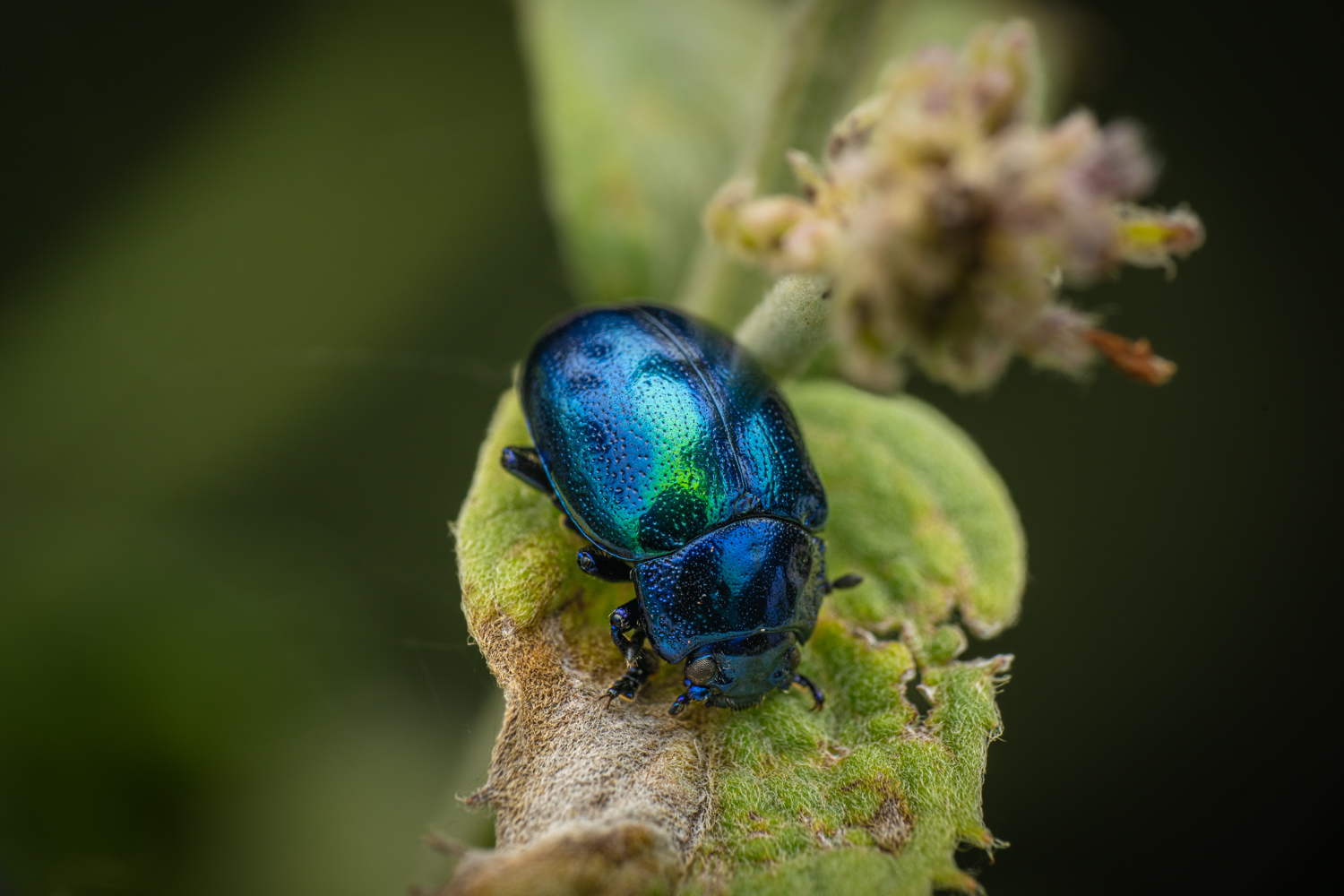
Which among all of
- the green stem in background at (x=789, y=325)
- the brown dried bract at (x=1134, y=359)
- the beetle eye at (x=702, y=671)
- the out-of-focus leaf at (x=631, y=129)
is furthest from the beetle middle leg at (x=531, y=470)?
the brown dried bract at (x=1134, y=359)

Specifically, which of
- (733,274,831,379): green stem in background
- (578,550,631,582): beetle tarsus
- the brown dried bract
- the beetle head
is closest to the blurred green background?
(578,550,631,582): beetle tarsus

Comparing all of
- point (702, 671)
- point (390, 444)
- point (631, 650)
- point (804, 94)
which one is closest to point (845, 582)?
point (702, 671)

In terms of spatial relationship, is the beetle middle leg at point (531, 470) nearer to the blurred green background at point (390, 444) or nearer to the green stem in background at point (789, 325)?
the green stem in background at point (789, 325)

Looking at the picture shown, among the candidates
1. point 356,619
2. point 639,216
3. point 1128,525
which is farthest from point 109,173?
point 1128,525

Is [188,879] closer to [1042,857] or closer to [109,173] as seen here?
[109,173]

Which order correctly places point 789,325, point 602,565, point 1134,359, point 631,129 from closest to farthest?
point 1134,359
point 789,325
point 602,565
point 631,129

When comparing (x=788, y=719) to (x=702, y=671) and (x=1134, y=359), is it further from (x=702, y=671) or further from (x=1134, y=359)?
(x=1134, y=359)

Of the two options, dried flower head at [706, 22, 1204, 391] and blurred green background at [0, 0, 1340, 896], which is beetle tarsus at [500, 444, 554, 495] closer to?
dried flower head at [706, 22, 1204, 391]
